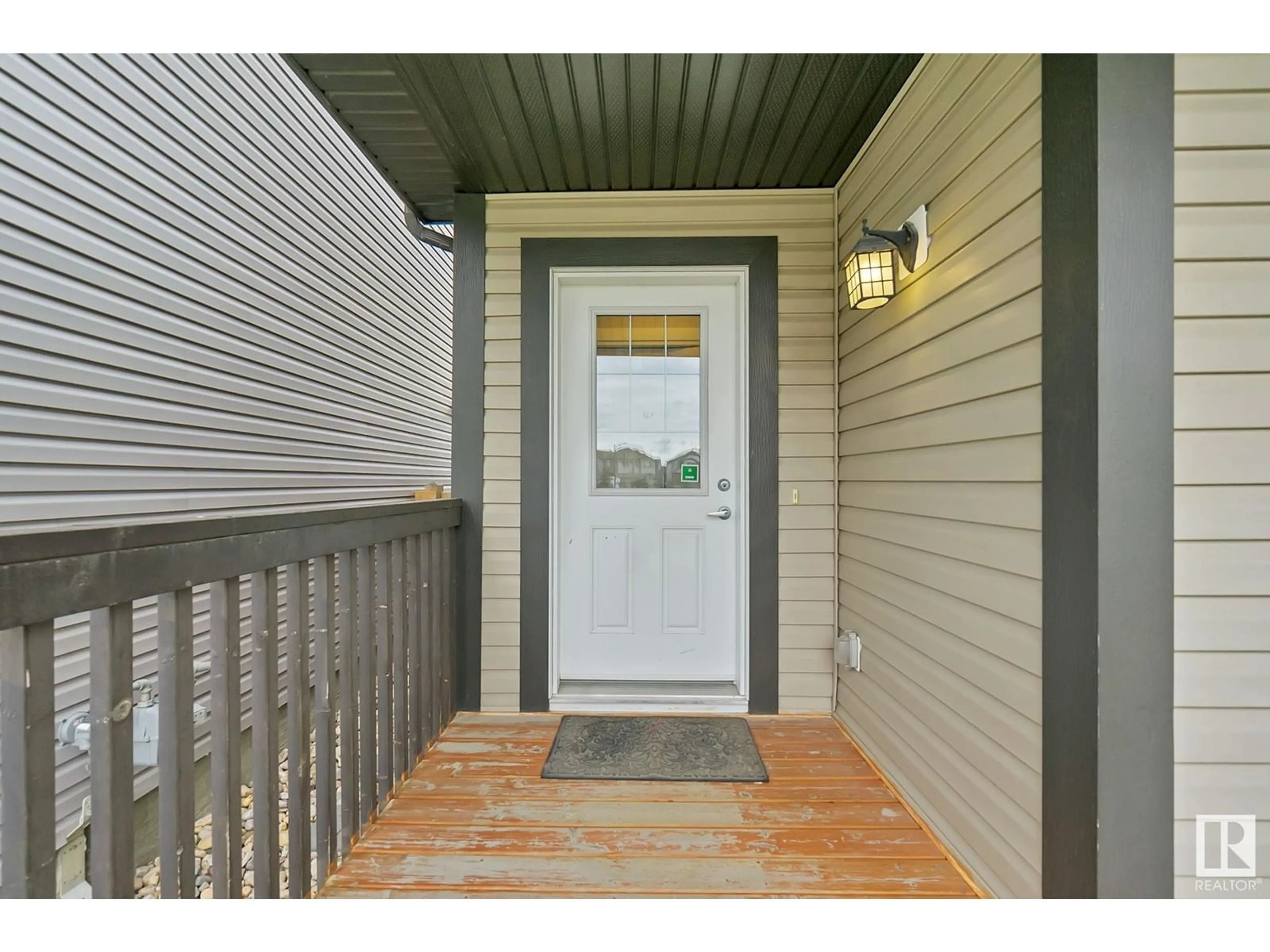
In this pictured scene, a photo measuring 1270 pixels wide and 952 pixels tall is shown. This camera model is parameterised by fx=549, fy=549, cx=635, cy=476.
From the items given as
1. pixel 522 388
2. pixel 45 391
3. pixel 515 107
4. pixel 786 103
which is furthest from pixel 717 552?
pixel 45 391

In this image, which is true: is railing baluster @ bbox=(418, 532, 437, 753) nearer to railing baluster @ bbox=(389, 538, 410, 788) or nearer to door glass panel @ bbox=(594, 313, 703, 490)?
railing baluster @ bbox=(389, 538, 410, 788)

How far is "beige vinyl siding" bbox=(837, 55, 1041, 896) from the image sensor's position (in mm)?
1326

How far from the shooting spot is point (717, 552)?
106 inches

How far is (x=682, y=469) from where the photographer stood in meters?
2.71

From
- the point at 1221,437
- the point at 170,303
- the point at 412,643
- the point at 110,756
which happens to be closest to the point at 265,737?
the point at 110,756

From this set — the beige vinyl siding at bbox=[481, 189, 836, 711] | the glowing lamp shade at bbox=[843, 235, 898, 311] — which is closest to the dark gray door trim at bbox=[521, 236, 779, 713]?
the beige vinyl siding at bbox=[481, 189, 836, 711]

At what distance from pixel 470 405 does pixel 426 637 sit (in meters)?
1.07

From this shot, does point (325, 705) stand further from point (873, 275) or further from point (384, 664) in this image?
point (873, 275)

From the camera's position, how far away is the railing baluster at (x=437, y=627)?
2.26 metres

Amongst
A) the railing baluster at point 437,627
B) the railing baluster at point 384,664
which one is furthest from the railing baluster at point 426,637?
the railing baluster at point 384,664

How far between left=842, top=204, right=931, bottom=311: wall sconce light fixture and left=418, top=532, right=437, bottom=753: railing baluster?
1.92 metres

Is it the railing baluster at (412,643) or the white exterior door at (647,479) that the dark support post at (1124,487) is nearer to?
the white exterior door at (647,479)

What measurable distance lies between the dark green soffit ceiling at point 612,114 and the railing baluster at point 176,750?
1789 millimetres
